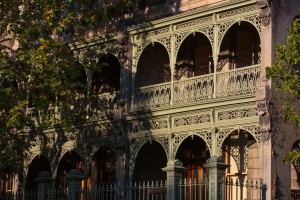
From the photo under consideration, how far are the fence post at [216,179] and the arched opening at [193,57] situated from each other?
10158mm

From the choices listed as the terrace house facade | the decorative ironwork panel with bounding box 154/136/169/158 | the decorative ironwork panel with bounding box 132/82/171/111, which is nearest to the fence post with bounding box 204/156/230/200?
the terrace house facade

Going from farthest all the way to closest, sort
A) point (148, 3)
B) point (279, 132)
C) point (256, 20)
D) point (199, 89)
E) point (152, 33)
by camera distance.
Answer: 1. point (148, 3)
2. point (152, 33)
3. point (199, 89)
4. point (256, 20)
5. point (279, 132)

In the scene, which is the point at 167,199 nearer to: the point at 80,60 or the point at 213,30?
the point at 213,30

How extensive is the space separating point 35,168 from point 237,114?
10.8 meters

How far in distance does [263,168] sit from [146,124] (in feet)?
18.2

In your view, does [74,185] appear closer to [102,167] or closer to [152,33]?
[152,33]

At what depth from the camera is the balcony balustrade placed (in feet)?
83.6

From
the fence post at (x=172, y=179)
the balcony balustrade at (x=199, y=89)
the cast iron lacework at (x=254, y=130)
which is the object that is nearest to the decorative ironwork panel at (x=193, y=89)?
the balcony balustrade at (x=199, y=89)

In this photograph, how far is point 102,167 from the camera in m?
32.8

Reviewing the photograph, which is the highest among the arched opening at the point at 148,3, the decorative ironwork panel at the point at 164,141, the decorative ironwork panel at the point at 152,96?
the arched opening at the point at 148,3

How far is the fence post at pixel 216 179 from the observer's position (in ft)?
64.7

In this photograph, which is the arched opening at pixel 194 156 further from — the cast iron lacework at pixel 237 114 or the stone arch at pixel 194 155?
the cast iron lacework at pixel 237 114

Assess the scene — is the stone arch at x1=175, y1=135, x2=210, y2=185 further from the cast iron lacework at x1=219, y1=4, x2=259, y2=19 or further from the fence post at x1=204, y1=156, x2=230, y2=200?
the fence post at x1=204, y1=156, x2=230, y2=200

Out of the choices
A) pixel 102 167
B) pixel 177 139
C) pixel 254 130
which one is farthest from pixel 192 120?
pixel 102 167
